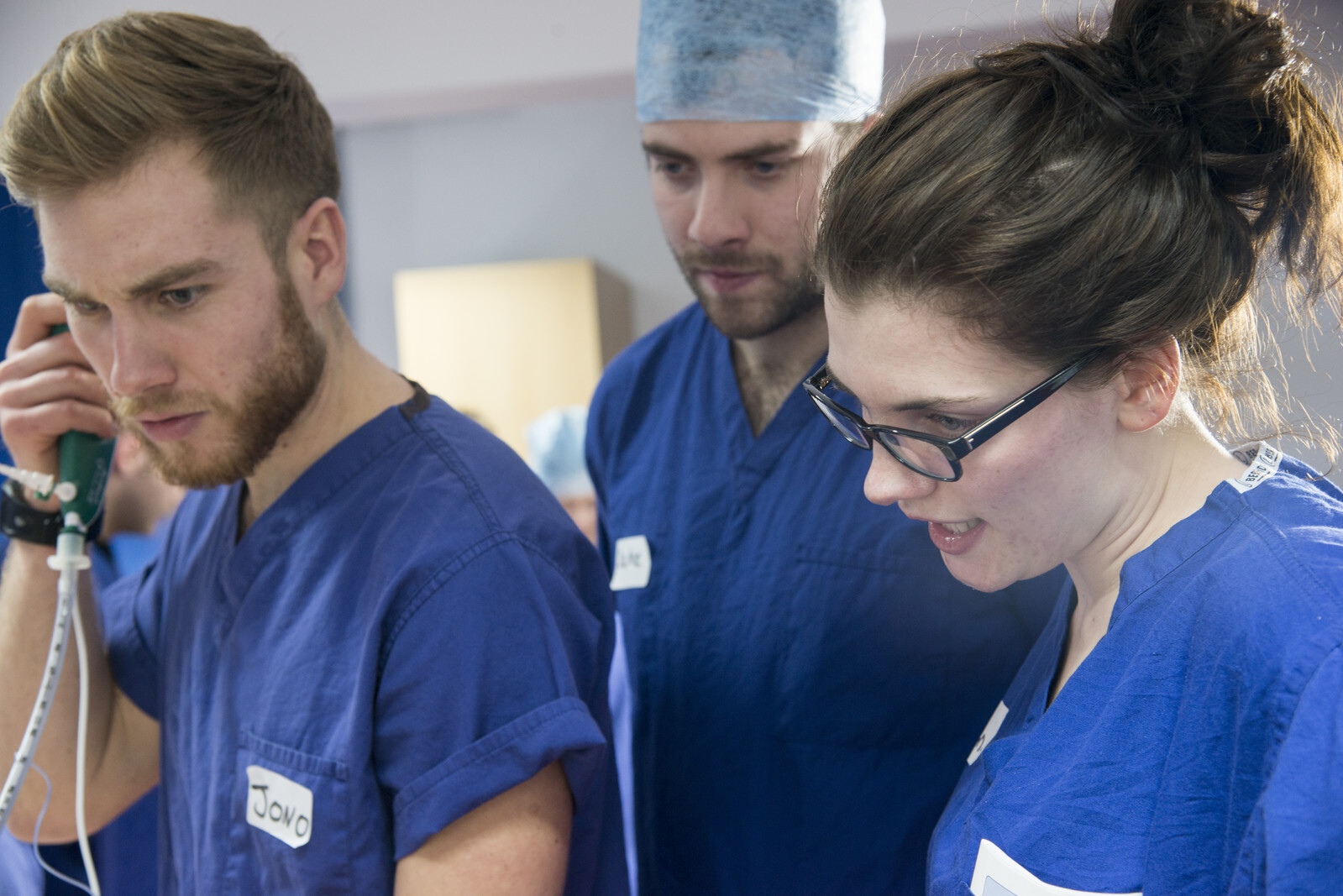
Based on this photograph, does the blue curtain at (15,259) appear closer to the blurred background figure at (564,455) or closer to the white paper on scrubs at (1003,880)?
the white paper on scrubs at (1003,880)

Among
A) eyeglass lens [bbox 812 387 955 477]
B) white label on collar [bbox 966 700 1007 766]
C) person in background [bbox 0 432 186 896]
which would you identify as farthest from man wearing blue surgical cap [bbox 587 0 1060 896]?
Result: person in background [bbox 0 432 186 896]

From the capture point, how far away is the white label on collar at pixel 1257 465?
80 cm

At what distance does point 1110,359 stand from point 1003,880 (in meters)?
0.41

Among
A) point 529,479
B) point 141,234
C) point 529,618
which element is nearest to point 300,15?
point 141,234

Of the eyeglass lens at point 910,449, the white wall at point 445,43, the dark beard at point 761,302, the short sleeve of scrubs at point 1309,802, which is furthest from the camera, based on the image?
the white wall at point 445,43

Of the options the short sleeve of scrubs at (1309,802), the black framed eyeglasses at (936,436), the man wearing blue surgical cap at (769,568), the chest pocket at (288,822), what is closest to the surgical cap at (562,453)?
the man wearing blue surgical cap at (769,568)

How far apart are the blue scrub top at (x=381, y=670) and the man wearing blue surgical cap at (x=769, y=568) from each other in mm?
254

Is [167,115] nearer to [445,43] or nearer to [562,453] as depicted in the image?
[445,43]

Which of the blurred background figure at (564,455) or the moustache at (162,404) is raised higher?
the moustache at (162,404)

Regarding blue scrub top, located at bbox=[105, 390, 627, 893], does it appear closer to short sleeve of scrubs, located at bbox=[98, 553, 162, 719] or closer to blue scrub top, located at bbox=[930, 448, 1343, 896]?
short sleeve of scrubs, located at bbox=[98, 553, 162, 719]

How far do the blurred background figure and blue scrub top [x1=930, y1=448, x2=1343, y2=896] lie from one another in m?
2.41

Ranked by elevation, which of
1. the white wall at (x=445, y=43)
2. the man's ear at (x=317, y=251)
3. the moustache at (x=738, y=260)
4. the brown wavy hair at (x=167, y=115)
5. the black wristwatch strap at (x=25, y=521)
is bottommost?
the black wristwatch strap at (x=25, y=521)

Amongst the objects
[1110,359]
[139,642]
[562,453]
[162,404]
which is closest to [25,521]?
[139,642]

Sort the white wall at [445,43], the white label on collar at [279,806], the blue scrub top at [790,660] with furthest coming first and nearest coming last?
the white wall at [445,43], the blue scrub top at [790,660], the white label on collar at [279,806]
